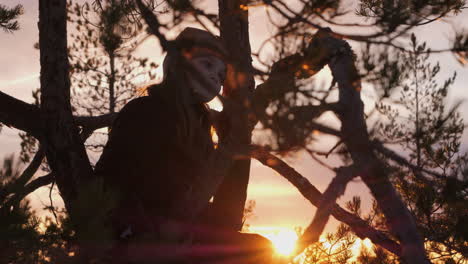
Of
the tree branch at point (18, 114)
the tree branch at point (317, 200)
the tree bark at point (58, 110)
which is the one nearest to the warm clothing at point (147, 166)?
the tree bark at point (58, 110)

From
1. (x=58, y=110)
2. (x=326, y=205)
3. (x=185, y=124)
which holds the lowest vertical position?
(x=326, y=205)

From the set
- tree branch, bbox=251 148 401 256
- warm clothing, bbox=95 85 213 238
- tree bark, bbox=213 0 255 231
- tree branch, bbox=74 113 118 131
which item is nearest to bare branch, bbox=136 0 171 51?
tree bark, bbox=213 0 255 231

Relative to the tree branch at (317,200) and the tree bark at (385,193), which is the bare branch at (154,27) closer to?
the tree bark at (385,193)

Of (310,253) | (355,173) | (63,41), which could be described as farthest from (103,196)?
Result: (310,253)

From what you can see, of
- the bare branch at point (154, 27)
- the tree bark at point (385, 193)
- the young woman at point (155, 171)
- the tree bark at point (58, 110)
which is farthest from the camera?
the tree bark at point (385, 193)

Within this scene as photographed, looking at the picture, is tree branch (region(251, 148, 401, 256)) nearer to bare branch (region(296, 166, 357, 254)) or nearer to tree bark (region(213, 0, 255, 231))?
tree bark (region(213, 0, 255, 231))

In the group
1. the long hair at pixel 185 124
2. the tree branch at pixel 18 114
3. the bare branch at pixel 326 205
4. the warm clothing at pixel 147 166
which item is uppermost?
the tree branch at pixel 18 114

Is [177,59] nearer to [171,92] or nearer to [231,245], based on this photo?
[171,92]

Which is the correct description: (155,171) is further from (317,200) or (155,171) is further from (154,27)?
(317,200)

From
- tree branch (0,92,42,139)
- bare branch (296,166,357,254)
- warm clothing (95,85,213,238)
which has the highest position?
tree branch (0,92,42,139)

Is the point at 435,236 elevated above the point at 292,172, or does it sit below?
below

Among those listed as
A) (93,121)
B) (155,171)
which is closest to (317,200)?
(155,171)

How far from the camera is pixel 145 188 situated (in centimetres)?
247

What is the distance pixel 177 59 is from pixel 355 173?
969 millimetres
